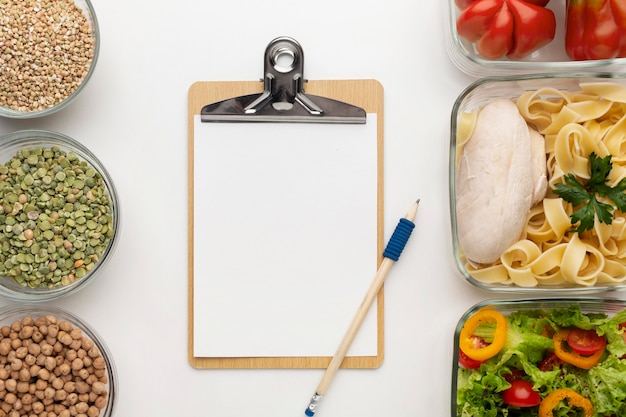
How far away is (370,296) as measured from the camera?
1239 mm

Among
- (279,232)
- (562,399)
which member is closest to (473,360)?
(562,399)

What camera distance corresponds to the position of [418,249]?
1.27 meters

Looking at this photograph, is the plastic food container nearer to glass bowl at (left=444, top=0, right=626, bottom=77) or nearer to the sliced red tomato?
the sliced red tomato

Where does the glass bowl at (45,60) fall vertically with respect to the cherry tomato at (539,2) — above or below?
below

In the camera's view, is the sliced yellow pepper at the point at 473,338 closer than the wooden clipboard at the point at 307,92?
Yes

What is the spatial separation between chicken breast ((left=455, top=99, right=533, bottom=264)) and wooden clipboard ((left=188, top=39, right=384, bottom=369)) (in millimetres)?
166

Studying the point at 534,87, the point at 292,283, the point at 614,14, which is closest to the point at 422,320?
the point at 292,283

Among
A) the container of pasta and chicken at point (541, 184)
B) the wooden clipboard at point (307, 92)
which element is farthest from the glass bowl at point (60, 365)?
the container of pasta and chicken at point (541, 184)

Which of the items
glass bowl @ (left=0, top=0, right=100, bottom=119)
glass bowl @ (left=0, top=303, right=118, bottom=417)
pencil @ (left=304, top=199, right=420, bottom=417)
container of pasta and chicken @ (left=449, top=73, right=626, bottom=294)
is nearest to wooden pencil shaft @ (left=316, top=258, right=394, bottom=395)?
pencil @ (left=304, top=199, right=420, bottom=417)

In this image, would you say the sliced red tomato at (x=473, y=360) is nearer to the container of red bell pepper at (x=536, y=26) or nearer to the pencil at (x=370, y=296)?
the pencil at (x=370, y=296)

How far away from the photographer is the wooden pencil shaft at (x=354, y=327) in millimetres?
1237

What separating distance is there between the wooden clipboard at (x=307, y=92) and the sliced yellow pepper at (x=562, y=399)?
11.6 inches

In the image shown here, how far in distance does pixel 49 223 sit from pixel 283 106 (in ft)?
1.52

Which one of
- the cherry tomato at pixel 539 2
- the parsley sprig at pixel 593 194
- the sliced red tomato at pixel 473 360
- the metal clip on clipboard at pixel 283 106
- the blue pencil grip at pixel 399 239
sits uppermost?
the cherry tomato at pixel 539 2
